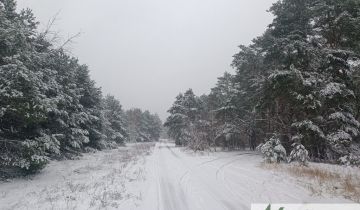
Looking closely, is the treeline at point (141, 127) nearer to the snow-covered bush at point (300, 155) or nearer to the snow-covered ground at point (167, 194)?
the snow-covered bush at point (300, 155)

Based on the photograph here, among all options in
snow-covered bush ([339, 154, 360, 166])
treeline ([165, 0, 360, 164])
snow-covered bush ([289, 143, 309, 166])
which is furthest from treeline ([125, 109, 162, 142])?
snow-covered bush ([339, 154, 360, 166])

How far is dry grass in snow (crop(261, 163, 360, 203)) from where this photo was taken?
1209 cm

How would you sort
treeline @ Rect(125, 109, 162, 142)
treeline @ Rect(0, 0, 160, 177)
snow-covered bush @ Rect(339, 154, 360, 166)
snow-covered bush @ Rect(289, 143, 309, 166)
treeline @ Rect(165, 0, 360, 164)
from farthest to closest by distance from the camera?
treeline @ Rect(125, 109, 162, 142)
treeline @ Rect(165, 0, 360, 164)
snow-covered bush @ Rect(289, 143, 309, 166)
snow-covered bush @ Rect(339, 154, 360, 166)
treeline @ Rect(0, 0, 160, 177)

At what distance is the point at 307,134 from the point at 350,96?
3857mm

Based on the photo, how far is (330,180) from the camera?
47.6 ft

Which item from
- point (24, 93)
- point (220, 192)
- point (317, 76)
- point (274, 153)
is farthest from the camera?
point (274, 153)

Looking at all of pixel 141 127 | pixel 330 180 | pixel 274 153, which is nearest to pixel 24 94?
pixel 330 180

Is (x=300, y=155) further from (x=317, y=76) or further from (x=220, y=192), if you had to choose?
(x=220, y=192)

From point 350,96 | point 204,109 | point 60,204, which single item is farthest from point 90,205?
point 204,109

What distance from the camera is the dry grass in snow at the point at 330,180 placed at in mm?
12094

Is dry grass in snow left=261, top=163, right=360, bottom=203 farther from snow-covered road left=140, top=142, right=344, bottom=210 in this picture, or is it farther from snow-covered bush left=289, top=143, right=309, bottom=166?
snow-covered bush left=289, top=143, right=309, bottom=166

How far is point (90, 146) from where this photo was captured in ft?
132

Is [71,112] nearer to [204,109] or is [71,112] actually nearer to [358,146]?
[358,146]

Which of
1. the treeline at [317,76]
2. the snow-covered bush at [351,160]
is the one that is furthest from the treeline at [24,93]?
the snow-covered bush at [351,160]
